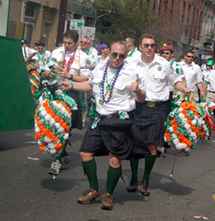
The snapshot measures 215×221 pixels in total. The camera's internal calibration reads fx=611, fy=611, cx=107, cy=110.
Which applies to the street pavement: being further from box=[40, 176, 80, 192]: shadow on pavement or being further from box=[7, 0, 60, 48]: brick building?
box=[7, 0, 60, 48]: brick building

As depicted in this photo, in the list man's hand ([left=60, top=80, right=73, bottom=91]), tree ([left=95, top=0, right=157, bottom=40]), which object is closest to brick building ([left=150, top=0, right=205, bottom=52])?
tree ([left=95, top=0, right=157, bottom=40])

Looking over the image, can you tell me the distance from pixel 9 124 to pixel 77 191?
2.23m

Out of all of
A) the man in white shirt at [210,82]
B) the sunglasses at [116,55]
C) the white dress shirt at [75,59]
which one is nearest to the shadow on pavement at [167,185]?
the white dress shirt at [75,59]

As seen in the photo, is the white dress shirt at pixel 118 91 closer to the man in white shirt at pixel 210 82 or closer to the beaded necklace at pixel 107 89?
the beaded necklace at pixel 107 89

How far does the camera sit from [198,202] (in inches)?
287

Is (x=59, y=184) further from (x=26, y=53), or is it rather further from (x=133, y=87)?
(x=26, y=53)

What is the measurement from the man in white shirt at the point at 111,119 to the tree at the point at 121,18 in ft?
81.9

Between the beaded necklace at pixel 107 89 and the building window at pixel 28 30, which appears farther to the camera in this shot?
the building window at pixel 28 30

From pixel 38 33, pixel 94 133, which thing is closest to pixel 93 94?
pixel 94 133

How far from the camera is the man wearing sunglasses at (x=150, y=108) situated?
23.6 ft

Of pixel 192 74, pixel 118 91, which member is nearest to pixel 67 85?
pixel 118 91

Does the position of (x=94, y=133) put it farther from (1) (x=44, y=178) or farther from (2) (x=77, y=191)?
(1) (x=44, y=178)

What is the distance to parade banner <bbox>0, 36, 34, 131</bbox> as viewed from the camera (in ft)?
29.0

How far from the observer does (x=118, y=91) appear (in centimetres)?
651
